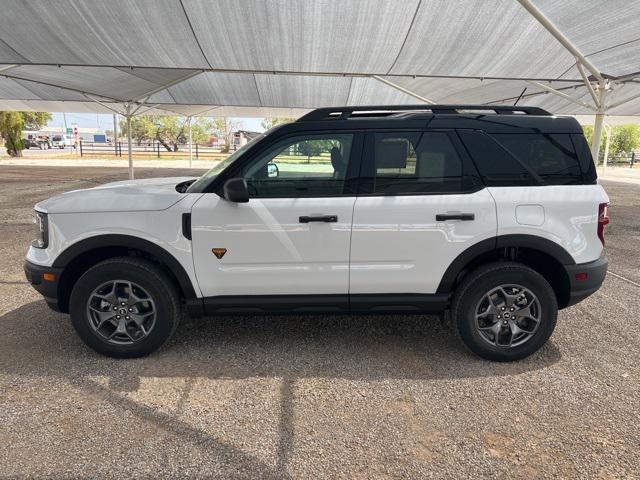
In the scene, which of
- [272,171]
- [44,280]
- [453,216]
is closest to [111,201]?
[44,280]

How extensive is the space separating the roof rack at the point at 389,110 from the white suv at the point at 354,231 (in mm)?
42

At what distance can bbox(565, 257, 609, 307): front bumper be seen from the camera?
3.47 meters

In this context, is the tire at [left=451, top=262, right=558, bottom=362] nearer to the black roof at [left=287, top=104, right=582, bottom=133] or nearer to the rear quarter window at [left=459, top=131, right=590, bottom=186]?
the rear quarter window at [left=459, top=131, right=590, bottom=186]

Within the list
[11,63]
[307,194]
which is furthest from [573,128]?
[11,63]

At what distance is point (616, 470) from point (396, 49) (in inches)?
319

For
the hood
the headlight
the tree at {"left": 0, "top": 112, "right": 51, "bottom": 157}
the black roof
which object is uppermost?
the tree at {"left": 0, "top": 112, "right": 51, "bottom": 157}

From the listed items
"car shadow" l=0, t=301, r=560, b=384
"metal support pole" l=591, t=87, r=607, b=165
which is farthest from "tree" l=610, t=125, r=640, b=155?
"car shadow" l=0, t=301, r=560, b=384

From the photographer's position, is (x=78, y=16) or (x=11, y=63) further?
(x=11, y=63)

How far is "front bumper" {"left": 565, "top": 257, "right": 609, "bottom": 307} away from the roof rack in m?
1.23

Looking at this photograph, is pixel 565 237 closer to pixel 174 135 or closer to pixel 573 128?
pixel 573 128

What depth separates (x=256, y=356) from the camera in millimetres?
3650

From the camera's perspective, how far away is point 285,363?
139 inches

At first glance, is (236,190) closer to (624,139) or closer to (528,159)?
(528,159)

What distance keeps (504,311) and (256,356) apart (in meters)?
2.00
